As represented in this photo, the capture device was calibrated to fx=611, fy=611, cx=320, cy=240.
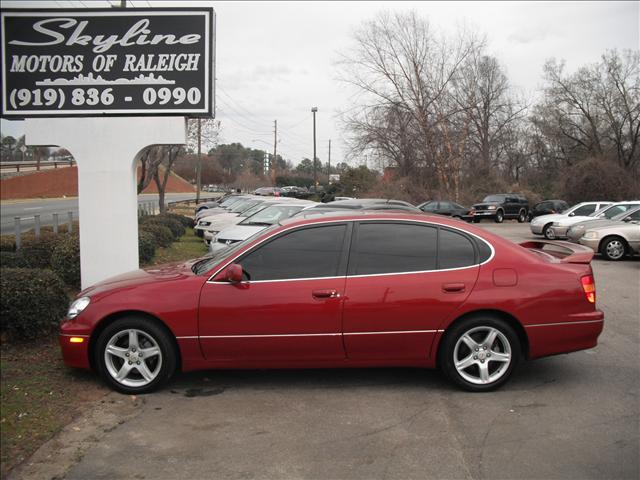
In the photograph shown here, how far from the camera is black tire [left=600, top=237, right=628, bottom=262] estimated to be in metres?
15.4

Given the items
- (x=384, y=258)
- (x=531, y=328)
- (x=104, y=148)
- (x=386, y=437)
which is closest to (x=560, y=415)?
(x=531, y=328)

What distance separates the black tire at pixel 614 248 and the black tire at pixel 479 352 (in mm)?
11520

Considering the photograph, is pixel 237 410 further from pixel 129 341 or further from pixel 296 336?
pixel 129 341

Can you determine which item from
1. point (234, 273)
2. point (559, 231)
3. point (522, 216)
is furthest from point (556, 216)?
point (234, 273)

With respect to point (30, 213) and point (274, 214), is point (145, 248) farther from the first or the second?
point (30, 213)

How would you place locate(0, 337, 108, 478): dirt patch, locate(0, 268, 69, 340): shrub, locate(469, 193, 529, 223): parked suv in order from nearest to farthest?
locate(0, 337, 108, 478): dirt patch < locate(0, 268, 69, 340): shrub < locate(469, 193, 529, 223): parked suv

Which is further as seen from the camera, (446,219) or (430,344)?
(446,219)

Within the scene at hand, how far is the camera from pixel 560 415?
487cm

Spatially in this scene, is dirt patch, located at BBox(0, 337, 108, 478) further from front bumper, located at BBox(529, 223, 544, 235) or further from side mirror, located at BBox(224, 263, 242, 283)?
front bumper, located at BBox(529, 223, 544, 235)

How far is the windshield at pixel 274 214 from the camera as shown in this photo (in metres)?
13.5

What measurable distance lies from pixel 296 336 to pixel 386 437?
1.19 metres

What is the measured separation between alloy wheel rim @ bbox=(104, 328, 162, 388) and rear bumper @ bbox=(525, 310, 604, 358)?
10.6 feet

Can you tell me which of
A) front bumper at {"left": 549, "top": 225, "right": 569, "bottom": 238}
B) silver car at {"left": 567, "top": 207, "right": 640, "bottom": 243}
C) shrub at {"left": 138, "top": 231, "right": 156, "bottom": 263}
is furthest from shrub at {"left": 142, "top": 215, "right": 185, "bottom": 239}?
front bumper at {"left": 549, "top": 225, "right": 569, "bottom": 238}

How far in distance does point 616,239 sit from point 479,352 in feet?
38.8
